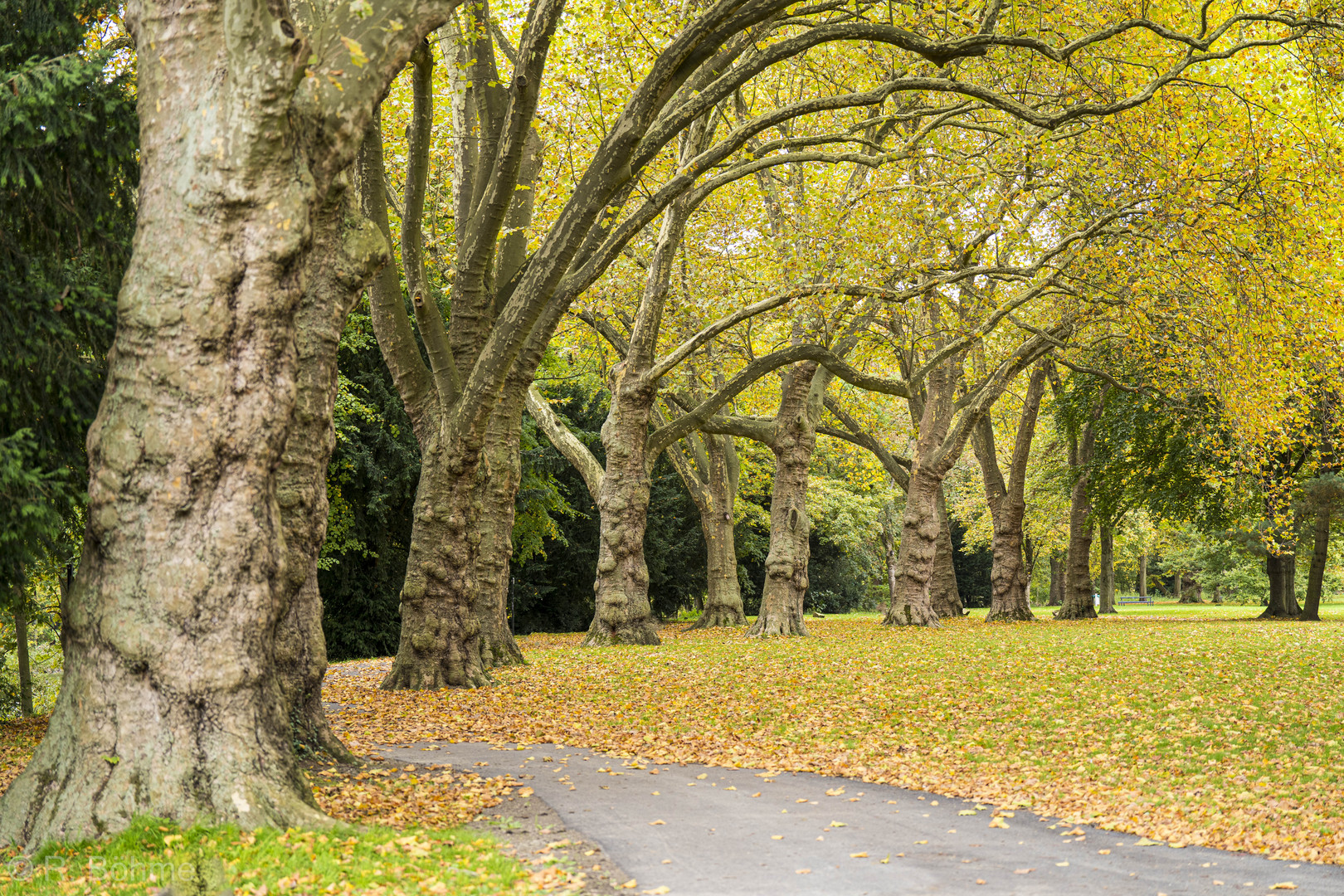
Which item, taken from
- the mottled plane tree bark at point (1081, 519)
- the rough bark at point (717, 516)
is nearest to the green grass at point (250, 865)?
the rough bark at point (717, 516)

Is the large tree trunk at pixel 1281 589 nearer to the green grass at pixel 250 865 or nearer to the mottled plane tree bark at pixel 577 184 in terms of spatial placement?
the mottled plane tree bark at pixel 577 184

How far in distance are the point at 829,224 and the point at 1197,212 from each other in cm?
558

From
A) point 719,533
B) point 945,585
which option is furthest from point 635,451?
point 945,585

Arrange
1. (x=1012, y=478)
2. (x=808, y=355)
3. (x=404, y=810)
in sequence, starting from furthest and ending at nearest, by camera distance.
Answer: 1. (x=1012, y=478)
2. (x=808, y=355)
3. (x=404, y=810)

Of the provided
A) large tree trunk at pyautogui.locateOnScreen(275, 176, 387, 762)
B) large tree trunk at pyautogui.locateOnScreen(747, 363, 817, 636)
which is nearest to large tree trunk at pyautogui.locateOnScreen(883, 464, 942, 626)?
large tree trunk at pyautogui.locateOnScreen(747, 363, 817, 636)

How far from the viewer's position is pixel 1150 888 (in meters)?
5.20

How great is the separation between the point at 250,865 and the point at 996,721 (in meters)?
7.74

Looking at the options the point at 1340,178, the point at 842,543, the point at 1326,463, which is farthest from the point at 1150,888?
the point at 842,543

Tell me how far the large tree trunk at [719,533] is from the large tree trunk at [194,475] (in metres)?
20.9

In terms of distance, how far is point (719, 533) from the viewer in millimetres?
26578

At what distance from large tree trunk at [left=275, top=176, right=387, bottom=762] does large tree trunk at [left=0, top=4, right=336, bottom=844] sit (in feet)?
4.36

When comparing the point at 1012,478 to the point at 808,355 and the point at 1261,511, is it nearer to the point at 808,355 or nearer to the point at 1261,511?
the point at 1261,511

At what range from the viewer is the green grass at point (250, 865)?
4.67 meters

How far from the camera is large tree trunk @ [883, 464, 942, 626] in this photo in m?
25.5
